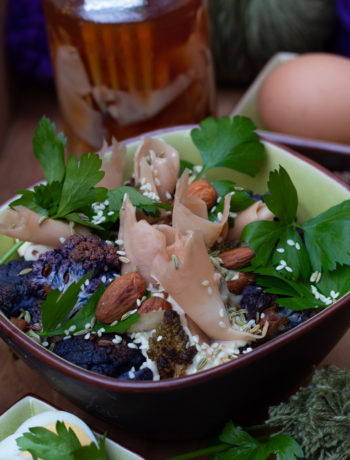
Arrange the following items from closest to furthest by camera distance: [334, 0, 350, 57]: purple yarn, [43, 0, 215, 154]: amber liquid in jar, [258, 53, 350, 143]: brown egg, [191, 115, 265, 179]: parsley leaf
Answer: [191, 115, 265, 179]: parsley leaf → [43, 0, 215, 154]: amber liquid in jar → [258, 53, 350, 143]: brown egg → [334, 0, 350, 57]: purple yarn

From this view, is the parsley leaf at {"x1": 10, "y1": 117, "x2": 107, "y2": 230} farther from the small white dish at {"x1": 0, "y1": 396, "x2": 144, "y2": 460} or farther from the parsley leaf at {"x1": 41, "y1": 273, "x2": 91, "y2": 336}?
the small white dish at {"x1": 0, "y1": 396, "x2": 144, "y2": 460}

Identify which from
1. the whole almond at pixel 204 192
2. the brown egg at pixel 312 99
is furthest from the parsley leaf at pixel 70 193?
the brown egg at pixel 312 99

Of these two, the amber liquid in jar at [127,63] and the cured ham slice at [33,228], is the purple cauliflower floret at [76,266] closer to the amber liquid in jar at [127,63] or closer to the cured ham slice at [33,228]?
the cured ham slice at [33,228]

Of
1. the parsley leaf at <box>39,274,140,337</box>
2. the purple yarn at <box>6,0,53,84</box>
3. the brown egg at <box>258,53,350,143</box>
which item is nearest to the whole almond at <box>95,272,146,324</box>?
the parsley leaf at <box>39,274,140,337</box>

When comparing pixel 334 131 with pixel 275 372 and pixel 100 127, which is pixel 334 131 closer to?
pixel 100 127

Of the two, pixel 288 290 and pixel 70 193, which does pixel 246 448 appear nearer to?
pixel 288 290
